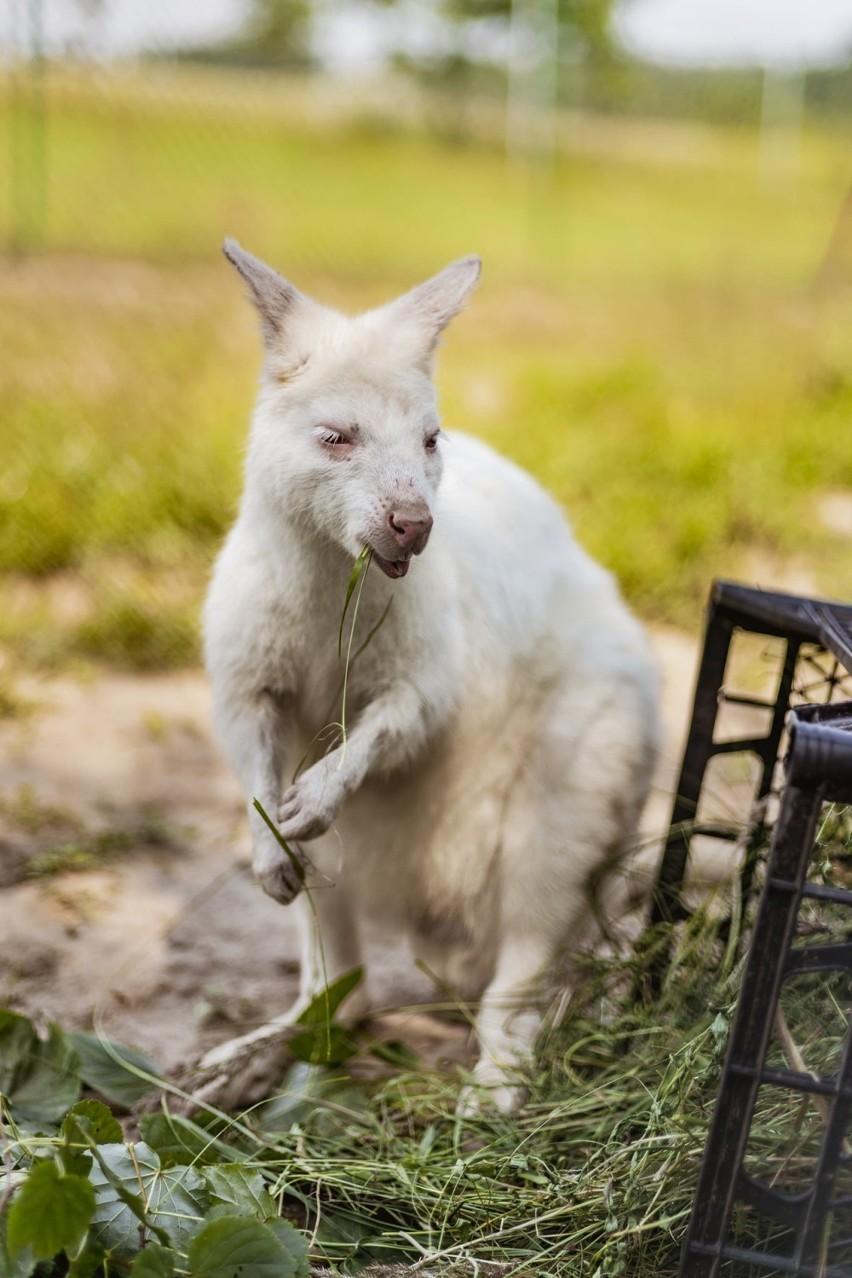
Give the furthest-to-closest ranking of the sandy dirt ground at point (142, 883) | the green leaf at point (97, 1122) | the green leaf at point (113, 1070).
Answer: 1. the sandy dirt ground at point (142, 883)
2. the green leaf at point (113, 1070)
3. the green leaf at point (97, 1122)

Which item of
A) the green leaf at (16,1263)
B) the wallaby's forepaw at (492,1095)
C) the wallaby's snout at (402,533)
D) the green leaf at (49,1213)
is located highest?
the wallaby's snout at (402,533)

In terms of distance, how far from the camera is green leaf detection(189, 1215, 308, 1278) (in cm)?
180

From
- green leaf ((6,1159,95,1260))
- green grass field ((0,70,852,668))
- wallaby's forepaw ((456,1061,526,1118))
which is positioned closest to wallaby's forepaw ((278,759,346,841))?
wallaby's forepaw ((456,1061,526,1118))

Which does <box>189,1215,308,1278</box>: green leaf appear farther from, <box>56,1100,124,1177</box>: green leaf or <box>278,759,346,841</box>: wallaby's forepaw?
<box>278,759,346,841</box>: wallaby's forepaw

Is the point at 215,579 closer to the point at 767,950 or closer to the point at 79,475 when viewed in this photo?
the point at 767,950

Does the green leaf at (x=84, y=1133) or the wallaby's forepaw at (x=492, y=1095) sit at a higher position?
the green leaf at (x=84, y=1133)

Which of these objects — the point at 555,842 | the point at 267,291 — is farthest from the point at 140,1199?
the point at 267,291

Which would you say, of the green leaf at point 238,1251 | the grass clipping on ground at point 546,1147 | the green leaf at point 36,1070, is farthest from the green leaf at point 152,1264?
the green leaf at point 36,1070

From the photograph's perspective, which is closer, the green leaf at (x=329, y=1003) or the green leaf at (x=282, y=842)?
the green leaf at (x=282, y=842)

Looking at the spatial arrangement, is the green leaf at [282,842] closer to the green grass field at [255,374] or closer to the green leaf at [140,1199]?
the green leaf at [140,1199]

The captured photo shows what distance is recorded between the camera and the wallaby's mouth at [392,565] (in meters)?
2.18

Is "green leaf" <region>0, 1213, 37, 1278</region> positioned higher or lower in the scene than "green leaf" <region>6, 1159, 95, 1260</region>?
lower

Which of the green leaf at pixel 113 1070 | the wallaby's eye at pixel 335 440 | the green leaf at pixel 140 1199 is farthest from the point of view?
the green leaf at pixel 113 1070

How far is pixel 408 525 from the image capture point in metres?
2.13
